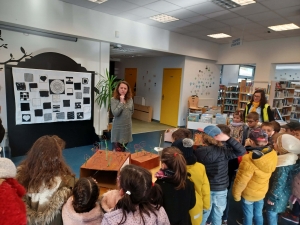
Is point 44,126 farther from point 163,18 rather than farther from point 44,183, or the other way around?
point 163,18

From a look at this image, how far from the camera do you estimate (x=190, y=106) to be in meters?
6.89

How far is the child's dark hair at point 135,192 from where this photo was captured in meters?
1.06

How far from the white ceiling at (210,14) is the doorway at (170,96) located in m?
1.75

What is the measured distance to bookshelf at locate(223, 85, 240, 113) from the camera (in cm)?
792

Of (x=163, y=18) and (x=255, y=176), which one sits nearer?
(x=255, y=176)

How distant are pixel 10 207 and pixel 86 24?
414 cm

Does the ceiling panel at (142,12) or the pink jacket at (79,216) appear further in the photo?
the ceiling panel at (142,12)

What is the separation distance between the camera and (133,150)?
441 centimetres

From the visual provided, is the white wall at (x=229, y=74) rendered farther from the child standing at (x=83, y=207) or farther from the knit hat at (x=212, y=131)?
the child standing at (x=83, y=207)

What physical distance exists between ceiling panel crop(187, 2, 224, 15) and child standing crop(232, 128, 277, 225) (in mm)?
2955

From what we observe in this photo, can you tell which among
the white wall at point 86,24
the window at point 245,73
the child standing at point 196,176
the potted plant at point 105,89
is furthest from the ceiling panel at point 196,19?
the window at point 245,73

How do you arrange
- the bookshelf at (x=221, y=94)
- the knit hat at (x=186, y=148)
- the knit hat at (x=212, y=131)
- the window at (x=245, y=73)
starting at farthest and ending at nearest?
the window at (x=245, y=73)
the bookshelf at (x=221, y=94)
the knit hat at (x=212, y=131)
the knit hat at (x=186, y=148)

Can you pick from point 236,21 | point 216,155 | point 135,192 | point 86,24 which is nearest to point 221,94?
point 236,21

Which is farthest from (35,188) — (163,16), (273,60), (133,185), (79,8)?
(273,60)
